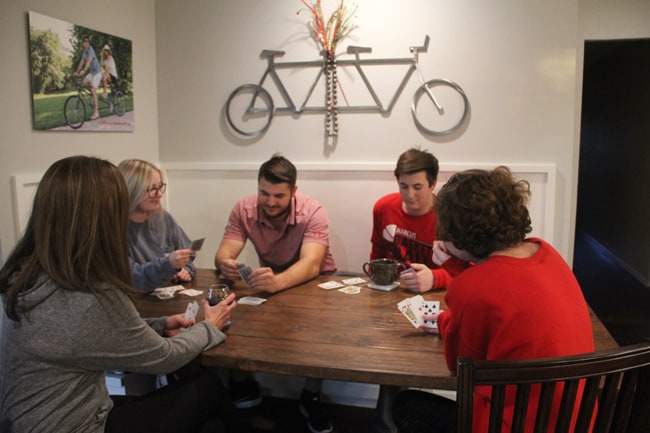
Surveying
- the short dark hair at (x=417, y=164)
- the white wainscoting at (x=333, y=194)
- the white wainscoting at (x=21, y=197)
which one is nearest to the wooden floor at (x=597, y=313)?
the white wainscoting at (x=333, y=194)

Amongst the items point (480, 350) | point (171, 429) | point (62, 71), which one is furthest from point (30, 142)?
point (480, 350)

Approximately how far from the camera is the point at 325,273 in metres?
2.51

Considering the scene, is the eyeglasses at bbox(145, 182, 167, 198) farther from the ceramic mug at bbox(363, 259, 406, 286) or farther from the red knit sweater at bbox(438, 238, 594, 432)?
the red knit sweater at bbox(438, 238, 594, 432)

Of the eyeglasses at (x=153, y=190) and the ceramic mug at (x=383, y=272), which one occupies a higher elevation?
the eyeglasses at (x=153, y=190)

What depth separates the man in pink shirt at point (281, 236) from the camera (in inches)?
88.3

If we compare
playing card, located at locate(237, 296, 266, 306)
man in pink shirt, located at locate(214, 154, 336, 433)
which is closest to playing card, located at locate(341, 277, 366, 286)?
man in pink shirt, located at locate(214, 154, 336, 433)

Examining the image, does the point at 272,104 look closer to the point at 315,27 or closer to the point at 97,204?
the point at 315,27

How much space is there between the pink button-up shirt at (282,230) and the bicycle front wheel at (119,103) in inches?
38.7

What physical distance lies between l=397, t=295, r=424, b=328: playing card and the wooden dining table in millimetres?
20

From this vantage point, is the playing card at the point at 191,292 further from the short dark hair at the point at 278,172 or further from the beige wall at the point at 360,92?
the beige wall at the point at 360,92

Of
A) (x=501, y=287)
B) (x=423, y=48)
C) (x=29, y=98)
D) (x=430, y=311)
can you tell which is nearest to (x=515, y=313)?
(x=501, y=287)

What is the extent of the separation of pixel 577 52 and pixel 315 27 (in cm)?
147

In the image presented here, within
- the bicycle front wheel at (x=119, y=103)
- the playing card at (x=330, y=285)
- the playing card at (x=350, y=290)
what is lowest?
the playing card at (x=330, y=285)

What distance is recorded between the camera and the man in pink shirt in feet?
7.36
